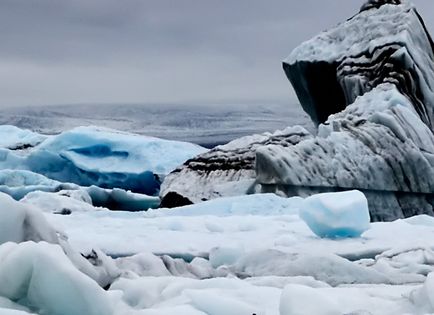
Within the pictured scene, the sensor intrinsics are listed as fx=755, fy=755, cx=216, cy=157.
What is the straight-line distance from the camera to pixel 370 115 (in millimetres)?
10031

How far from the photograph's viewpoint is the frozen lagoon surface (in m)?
2.29

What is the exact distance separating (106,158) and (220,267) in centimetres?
1328

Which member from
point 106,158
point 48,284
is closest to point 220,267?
point 48,284

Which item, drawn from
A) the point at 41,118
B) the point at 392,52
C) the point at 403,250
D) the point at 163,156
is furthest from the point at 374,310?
the point at 41,118

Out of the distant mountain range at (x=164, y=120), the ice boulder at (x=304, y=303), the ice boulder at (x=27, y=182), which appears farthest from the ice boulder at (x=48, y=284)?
the distant mountain range at (x=164, y=120)

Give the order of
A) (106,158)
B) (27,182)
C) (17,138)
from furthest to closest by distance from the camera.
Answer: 1. (17,138)
2. (106,158)
3. (27,182)

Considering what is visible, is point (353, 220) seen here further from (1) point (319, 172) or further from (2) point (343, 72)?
(2) point (343, 72)

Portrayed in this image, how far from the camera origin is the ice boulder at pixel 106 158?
16.5 m

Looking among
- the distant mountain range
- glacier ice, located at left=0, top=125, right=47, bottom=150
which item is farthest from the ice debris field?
the distant mountain range

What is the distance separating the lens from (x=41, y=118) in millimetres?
29703

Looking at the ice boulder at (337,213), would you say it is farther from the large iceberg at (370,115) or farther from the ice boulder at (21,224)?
the large iceberg at (370,115)

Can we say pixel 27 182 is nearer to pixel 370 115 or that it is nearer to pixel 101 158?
pixel 101 158

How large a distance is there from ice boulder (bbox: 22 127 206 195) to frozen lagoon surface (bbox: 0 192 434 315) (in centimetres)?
931

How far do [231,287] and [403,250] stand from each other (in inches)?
79.4
